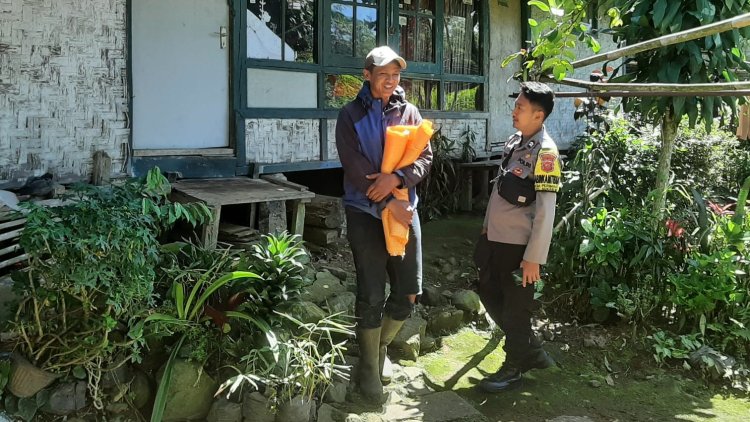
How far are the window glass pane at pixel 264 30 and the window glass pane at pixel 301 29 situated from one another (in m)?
0.13

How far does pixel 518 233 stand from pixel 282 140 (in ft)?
11.1

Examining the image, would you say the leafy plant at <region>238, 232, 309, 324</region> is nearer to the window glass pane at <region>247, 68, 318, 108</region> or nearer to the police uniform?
the police uniform

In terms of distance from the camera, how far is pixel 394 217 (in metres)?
3.27

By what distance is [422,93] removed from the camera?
8219 millimetres

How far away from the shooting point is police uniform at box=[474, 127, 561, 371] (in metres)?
3.44

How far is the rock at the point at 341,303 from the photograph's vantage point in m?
4.32

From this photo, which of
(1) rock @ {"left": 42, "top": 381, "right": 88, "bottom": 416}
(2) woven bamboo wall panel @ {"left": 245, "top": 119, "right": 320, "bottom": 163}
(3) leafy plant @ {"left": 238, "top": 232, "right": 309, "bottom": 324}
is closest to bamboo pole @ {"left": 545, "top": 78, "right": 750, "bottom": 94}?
(3) leafy plant @ {"left": 238, "top": 232, "right": 309, "bottom": 324}

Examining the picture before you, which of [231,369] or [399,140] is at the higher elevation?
[399,140]

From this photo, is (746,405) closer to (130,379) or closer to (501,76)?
(130,379)

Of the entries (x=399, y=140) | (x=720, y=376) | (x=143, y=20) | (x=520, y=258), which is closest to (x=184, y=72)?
(x=143, y=20)

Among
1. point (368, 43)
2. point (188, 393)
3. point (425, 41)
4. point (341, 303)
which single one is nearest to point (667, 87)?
point (341, 303)

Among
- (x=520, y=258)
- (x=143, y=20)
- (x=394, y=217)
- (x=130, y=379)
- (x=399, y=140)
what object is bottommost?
(x=130, y=379)

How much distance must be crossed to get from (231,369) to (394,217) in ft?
3.87

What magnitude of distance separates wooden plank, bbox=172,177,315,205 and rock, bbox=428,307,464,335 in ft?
5.12
